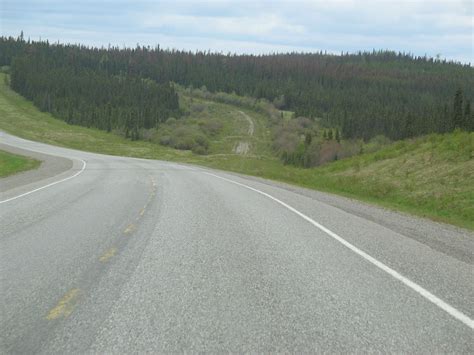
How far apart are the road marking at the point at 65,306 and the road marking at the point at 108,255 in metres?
1.53

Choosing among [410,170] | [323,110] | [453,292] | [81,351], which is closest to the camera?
[81,351]

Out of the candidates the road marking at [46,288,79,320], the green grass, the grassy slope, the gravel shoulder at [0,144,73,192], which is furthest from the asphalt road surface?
the green grass

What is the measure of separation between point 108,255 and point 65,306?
92.6 inches

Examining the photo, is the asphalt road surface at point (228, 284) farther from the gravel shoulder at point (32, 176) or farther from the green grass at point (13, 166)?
the green grass at point (13, 166)

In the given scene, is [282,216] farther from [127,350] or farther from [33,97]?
[33,97]

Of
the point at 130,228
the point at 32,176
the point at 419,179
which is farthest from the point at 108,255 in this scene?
the point at 32,176

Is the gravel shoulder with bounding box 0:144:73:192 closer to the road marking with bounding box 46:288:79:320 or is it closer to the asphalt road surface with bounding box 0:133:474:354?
the asphalt road surface with bounding box 0:133:474:354

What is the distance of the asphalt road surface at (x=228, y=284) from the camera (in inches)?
172

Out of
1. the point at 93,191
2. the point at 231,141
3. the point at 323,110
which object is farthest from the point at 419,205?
the point at 323,110

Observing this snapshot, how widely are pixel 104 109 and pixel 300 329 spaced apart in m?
125

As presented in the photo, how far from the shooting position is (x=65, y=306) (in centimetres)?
509

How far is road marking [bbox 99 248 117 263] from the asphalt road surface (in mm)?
16

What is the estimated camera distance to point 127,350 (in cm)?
407

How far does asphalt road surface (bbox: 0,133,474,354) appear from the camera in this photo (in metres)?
4.37
